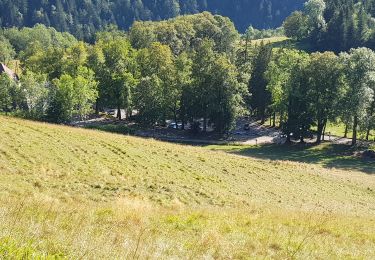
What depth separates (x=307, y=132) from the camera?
7462 centimetres

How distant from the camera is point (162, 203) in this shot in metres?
23.9

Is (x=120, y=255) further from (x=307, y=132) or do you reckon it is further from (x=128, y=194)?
(x=307, y=132)

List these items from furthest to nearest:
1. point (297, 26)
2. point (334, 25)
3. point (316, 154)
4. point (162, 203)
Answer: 1. point (297, 26)
2. point (334, 25)
3. point (316, 154)
4. point (162, 203)

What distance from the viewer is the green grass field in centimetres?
909

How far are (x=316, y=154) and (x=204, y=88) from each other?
23454mm

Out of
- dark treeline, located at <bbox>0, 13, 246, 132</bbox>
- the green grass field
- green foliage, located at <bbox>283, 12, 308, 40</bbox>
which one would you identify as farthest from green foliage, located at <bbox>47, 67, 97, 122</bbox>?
green foliage, located at <bbox>283, 12, 308, 40</bbox>

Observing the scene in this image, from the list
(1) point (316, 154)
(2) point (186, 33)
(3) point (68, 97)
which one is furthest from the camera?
(2) point (186, 33)

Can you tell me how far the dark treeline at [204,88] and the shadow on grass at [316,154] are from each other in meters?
3.22

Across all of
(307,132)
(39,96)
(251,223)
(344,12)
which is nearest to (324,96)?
(307,132)

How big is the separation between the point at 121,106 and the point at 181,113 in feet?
48.6

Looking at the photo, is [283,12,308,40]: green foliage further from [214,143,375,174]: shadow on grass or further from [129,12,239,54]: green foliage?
[214,143,375,174]: shadow on grass

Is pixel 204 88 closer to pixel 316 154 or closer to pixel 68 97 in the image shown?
pixel 316 154

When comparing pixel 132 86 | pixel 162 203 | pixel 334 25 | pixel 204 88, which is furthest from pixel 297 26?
pixel 162 203

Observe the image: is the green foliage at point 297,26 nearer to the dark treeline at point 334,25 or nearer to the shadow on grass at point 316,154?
the dark treeline at point 334,25
